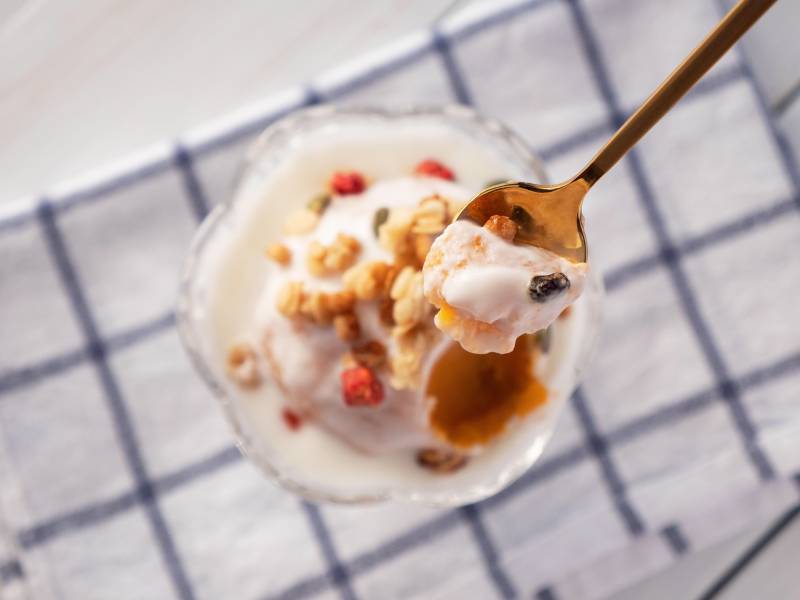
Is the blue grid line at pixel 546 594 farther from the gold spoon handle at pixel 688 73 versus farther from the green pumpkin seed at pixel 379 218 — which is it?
the gold spoon handle at pixel 688 73

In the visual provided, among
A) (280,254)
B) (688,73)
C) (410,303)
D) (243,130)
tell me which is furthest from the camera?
(243,130)

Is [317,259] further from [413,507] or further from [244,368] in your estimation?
[413,507]

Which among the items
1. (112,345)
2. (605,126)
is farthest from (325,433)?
(605,126)

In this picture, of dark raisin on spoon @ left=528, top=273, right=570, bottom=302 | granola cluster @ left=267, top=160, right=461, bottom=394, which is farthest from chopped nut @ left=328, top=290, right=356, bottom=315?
dark raisin on spoon @ left=528, top=273, right=570, bottom=302

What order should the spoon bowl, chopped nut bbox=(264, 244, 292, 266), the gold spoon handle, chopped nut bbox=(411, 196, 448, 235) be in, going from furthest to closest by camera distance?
chopped nut bbox=(264, 244, 292, 266) → chopped nut bbox=(411, 196, 448, 235) → the spoon bowl → the gold spoon handle

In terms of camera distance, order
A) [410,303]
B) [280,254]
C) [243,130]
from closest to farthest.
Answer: [410,303] < [280,254] < [243,130]

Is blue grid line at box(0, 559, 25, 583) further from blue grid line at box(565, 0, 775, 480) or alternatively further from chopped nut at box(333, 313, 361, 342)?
blue grid line at box(565, 0, 775, 480)
